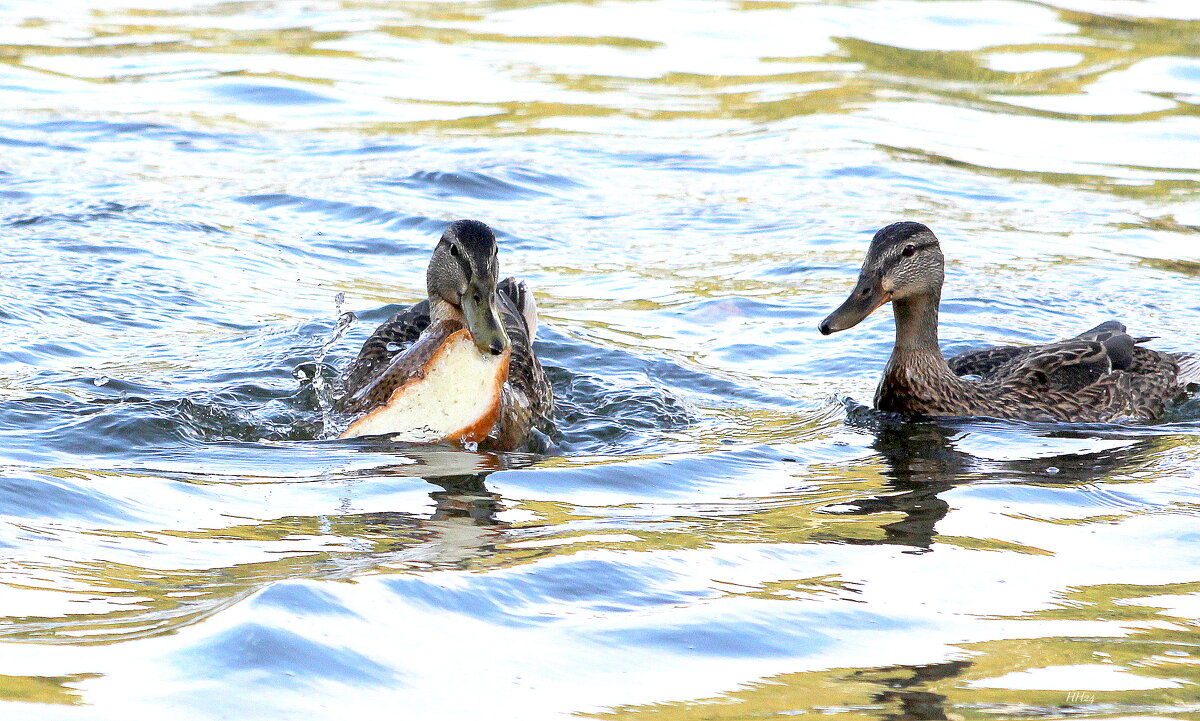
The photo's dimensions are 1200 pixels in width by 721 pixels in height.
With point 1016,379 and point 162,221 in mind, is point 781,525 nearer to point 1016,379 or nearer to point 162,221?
point 1016,379

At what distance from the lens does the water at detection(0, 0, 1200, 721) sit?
4.78 metres

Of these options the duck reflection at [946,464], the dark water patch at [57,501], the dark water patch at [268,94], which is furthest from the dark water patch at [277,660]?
the dark water patch at [268,94]

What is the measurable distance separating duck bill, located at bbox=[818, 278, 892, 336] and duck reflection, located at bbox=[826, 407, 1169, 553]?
563mm

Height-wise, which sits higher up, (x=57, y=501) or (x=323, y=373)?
(x=57, y=501)

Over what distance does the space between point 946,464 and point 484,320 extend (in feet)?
→ 7.49

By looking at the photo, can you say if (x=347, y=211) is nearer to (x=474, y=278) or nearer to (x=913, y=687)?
(x=474, y=278)

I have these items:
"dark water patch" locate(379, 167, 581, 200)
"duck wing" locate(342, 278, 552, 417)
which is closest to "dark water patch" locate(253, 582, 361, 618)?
"duck wing" locate(342, 278, 552, 417)

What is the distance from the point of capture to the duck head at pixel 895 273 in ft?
27.7

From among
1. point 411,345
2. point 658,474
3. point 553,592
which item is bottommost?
point 658,474

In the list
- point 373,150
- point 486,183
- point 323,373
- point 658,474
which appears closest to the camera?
point 658,474

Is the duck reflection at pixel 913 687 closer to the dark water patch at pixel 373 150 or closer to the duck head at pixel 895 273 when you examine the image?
the duck head at pixel 895 273

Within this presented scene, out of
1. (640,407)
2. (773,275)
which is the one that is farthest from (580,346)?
(773,275)

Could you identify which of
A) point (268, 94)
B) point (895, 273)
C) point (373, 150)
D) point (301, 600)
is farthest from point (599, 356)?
point (268, 94)

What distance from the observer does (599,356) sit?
31.4 ft
